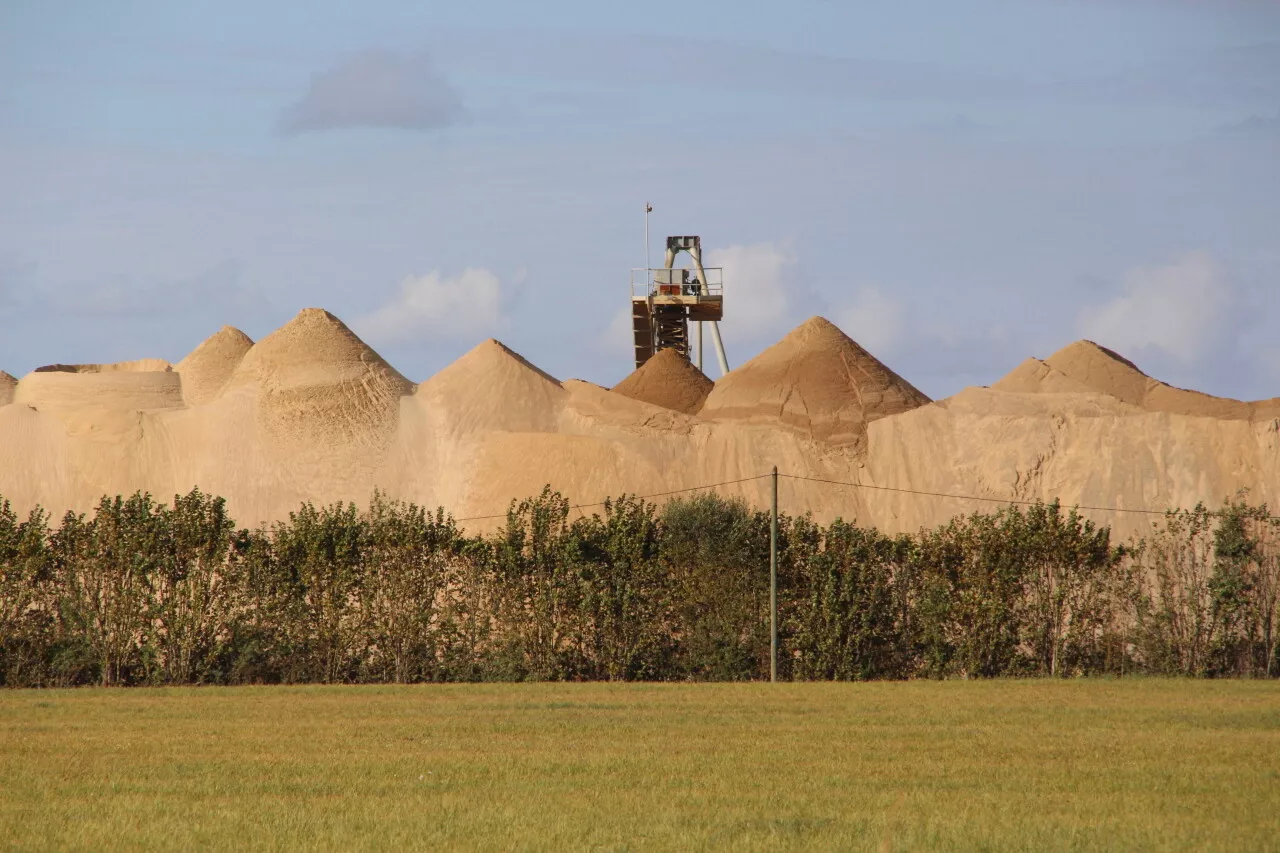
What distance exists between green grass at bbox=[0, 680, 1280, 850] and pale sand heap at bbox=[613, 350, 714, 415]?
93.5 feet

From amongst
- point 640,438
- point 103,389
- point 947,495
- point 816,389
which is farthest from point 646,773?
point 103,389

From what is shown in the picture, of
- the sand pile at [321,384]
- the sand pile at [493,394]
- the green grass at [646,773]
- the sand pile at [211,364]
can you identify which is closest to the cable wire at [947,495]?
the sand pile at [493,394]

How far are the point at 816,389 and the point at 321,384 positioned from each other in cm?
1555

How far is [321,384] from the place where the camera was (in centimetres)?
4875

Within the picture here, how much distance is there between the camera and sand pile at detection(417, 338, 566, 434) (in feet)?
161

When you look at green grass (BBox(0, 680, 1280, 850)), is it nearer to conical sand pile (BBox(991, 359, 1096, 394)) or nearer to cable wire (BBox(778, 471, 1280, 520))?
cable wire (BBox(778, 471, 1280, 520))

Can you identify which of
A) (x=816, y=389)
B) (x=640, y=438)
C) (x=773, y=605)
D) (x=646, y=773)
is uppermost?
(x=816, y=389)

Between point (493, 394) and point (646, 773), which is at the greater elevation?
point (493, 394)

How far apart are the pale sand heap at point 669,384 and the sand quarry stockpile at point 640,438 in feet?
0.33

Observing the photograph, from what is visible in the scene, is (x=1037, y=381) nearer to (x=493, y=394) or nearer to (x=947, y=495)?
(x=947, y=495)

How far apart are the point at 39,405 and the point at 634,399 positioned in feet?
72.3

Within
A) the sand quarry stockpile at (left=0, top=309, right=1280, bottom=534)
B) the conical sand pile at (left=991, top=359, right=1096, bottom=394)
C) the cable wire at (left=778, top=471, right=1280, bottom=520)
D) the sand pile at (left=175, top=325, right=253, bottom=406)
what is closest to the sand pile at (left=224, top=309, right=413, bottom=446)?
the sand quarry stockpile at (left=0, top=309, right=1280, bottom=534)

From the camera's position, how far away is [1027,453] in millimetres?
42688

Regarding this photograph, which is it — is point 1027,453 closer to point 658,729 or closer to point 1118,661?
point 1118,661
